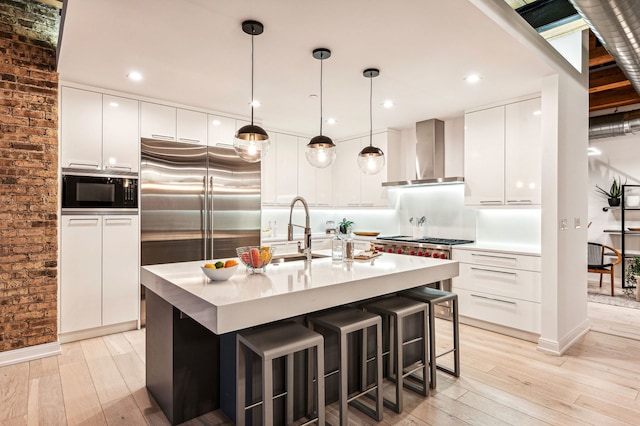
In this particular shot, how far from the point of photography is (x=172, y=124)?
4.20 metres

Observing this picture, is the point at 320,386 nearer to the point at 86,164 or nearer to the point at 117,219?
the point at 117,219

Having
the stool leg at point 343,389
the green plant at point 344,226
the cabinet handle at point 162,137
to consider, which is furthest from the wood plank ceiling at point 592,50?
the cabinet handle at point 162,137

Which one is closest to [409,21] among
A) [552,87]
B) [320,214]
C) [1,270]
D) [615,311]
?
[552,87]

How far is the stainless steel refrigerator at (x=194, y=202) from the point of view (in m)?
4.03

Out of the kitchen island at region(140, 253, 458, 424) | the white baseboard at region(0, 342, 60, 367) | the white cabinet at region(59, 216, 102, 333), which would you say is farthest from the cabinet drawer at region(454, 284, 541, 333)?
the white baseboard at region(0, 342, 60, 367)

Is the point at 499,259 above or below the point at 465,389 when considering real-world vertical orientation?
above

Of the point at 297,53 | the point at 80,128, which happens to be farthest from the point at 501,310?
the point at 80,128

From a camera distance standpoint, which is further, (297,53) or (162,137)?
(162,137)

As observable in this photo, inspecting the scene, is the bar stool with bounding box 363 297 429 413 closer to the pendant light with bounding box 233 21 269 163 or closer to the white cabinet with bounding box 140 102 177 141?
the pendant light with bounding box 233 21 269 163

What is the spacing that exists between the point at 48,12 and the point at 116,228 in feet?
6.89

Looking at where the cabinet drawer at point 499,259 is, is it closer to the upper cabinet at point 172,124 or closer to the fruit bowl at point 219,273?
the fruit bowl at point 219,273

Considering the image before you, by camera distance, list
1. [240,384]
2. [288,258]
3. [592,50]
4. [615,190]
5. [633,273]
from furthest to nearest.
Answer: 1. [615,190]
2. [633,273]
3. [592,50]
4. [288,258]
5. [240,384]

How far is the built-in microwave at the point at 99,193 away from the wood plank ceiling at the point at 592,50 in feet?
14.1

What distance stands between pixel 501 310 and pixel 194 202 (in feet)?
11.9
